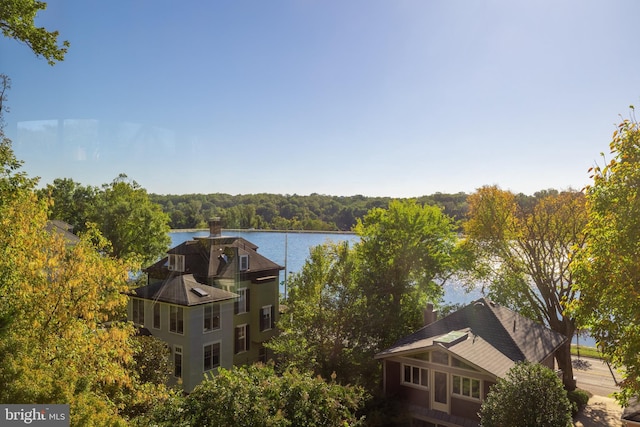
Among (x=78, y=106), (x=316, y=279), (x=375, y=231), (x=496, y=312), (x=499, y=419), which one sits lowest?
(x=499, y=419)

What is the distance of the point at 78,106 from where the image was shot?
930cm

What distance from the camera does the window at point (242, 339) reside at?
13886mm

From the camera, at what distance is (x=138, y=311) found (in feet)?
42.6

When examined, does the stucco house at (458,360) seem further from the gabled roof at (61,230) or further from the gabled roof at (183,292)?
the gabled roof at (61,230)

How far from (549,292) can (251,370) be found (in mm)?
12952

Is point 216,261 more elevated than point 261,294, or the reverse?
point 216,261

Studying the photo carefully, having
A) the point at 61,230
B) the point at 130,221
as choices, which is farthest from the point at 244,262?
the point at 130,221

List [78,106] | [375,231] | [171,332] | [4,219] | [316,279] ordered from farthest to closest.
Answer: [375,231] < [316,279] < [171,332] < [78,106] < [4,219]

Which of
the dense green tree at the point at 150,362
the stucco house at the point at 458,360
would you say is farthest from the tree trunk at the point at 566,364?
the dense green tree at the point at 150,362

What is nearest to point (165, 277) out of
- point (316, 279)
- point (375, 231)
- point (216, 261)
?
point (216, 261)

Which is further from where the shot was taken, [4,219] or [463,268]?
[463,268]

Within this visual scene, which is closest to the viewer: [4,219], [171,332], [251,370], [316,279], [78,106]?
[4,219]

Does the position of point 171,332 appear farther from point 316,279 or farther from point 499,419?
point 499,419

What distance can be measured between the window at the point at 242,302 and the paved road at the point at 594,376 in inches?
489
